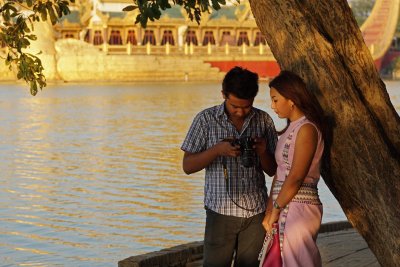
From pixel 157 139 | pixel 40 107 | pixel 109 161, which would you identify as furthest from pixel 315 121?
pixel 40 107

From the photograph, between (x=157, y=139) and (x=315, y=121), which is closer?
(x=315, y=121)

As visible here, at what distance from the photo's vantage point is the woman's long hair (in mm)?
4160

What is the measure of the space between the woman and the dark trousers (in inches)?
6.6

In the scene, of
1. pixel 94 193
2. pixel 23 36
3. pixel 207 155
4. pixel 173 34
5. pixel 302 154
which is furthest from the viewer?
pixel 173 34

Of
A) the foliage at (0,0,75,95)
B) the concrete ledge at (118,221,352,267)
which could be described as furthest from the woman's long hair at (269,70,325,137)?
the foliage at (0,0,75,95)

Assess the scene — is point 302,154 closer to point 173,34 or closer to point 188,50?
point 188,50

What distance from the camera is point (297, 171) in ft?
13.6

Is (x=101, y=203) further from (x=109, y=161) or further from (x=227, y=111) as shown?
(x=227, y=111)

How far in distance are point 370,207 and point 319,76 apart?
0.55 m

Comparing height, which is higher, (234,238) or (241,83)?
(241,83)

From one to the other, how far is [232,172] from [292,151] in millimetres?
339

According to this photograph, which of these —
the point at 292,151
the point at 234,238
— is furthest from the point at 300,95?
the point at 234,238

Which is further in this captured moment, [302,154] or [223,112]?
[223,112]

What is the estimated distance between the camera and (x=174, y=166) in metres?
18.0
